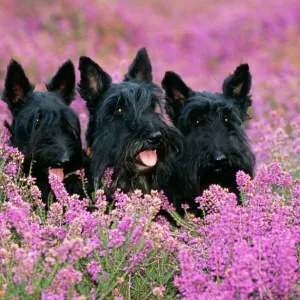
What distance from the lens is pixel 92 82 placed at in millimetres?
5340

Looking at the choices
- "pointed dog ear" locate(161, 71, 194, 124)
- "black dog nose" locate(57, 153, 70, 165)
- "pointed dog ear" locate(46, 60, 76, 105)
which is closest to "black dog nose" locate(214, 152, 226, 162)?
"pointed dog ear" locate(161, 71, 194, 124)

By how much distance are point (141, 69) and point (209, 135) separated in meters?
1.09

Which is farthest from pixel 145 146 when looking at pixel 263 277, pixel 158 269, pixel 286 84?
pixel 286 84

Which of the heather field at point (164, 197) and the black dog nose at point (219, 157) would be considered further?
the black dog nose at point (219, 157)

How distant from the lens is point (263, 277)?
293 cm

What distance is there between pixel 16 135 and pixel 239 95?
88.1 inches

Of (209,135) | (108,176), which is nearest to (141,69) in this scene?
(209,135)

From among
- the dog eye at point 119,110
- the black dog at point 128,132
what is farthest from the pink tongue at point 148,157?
the dog eye at point 119,110

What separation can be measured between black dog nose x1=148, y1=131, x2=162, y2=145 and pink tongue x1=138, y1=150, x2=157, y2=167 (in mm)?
195

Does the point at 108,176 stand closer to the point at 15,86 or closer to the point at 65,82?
the point at 15,86

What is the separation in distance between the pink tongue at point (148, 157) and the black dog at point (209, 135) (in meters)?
0.39

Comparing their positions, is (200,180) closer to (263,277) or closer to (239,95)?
(239,95)

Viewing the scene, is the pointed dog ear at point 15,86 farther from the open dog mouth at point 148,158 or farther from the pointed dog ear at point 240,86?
the pointed dog ear at point 240,86

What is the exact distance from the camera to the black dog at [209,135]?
5.00m
